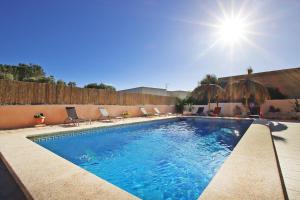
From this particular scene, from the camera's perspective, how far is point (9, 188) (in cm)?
271

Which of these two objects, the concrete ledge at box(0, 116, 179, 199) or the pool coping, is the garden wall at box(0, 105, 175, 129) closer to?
the pool coping

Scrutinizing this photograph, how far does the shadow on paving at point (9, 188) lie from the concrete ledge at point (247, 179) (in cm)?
260

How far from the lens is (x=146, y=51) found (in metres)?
A: 14.0

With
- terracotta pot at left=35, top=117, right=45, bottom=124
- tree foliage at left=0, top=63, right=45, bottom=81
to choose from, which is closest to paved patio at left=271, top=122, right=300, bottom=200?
terracotta pot at left=35, top=117, right=45, bottom=124

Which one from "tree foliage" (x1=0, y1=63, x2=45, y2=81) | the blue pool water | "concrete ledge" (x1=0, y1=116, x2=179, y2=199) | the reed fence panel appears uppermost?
"tree foliage" (x1=0, y1=63, x2=45, y2=81)

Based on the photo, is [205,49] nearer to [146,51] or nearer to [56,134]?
[146,51]

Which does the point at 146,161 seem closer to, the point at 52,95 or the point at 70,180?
the point at 70,180

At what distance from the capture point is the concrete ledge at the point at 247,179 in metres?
2.24

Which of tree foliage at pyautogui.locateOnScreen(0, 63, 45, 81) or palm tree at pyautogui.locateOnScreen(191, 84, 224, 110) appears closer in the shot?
palm tree at pyautogui.locateOnScreen(191, 84, 224, 110)

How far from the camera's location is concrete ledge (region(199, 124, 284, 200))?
7.36 ft

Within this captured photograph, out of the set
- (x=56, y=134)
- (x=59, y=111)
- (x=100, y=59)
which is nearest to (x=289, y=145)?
(x=56, y=134)

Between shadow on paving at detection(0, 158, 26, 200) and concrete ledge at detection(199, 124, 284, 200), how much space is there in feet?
8.54

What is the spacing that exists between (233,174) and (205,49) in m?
10.7

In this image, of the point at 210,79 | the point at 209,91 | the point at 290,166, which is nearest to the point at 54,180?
the point at 290,166
